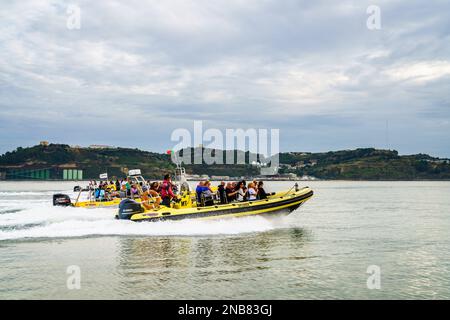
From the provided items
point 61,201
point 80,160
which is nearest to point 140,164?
point 80,160

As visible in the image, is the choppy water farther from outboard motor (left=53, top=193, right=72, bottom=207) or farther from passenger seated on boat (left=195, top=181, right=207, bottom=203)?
outboard motor (left=53, top=193, right=72, bottom=207)

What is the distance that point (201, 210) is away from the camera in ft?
55.5

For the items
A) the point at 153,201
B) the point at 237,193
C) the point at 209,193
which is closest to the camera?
the point at 209,193

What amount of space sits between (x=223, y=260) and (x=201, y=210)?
5.06 m

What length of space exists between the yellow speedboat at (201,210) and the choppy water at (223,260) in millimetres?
296

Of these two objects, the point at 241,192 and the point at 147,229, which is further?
the point at 241,192

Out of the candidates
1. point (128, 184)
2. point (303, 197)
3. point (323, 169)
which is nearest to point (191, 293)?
point (303, 197)

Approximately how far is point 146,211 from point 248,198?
13.1 feet

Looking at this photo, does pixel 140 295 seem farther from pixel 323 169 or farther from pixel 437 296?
pixel 323 169

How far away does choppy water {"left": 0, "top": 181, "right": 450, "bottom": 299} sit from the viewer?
30.0 ft

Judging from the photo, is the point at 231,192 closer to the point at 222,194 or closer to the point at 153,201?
the point at 222,194

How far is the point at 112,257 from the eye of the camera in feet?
40.7

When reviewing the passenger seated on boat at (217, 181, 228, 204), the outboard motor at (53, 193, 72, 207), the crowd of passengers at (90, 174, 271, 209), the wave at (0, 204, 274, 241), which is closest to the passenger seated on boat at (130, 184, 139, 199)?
the outboard motor at (53, 193, 72, 207)

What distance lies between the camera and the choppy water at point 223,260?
915cm
